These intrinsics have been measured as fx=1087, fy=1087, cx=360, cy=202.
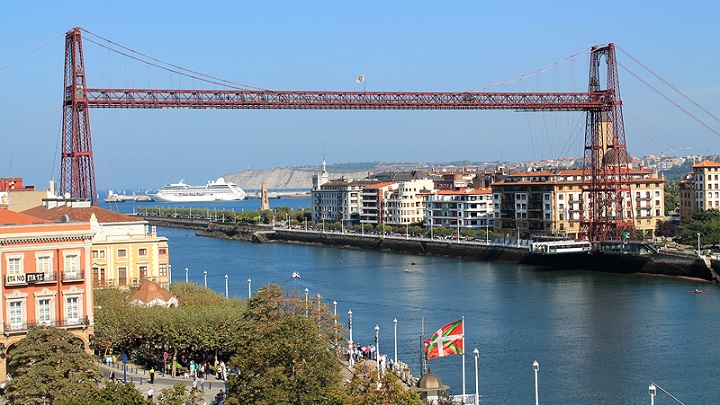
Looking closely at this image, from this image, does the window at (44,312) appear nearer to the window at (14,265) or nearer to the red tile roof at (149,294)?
the window at (14,265)

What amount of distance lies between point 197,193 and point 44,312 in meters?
136

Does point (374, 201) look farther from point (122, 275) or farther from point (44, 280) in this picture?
point (44, 280)

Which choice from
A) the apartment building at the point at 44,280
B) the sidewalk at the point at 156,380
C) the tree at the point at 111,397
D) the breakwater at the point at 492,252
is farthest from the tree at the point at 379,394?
the breakwater at the point at 492,252

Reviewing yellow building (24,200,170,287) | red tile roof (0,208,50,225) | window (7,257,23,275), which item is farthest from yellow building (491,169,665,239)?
window (7,257,23,275)

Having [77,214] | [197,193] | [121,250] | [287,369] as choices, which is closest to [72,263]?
[287,369]

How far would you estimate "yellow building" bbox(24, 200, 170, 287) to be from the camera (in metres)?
25.0

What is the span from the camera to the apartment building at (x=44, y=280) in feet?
54.1

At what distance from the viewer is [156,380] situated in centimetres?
1761

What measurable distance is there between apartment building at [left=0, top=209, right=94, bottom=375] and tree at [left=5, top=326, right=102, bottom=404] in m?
1.96

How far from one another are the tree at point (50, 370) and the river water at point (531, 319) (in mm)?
6970

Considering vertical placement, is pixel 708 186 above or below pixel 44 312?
above

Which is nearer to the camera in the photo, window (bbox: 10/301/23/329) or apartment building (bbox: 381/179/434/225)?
window (bbox: 10/301/23/329)

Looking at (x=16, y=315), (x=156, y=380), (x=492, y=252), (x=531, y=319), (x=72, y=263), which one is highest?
(x=72, y=263)

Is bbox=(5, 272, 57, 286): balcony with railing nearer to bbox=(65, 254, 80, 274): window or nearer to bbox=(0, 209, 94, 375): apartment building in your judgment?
bbox=(0, 209, 94, 375): apartment building
